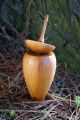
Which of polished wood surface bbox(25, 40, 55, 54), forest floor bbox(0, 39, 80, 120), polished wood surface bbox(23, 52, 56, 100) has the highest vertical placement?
polished wood surface bbox(25, 40, 55, 54)

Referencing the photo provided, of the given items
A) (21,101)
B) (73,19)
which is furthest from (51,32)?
(21,101)

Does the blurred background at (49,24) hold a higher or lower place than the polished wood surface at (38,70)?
higher

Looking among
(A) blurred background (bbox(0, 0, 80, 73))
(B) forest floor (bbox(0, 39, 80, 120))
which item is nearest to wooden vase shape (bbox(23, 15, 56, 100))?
(B) forest floor (bbox(0, 39, 80, 120))

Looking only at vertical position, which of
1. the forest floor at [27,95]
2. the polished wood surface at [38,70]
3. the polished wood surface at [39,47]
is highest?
the polished wood surface at [39,47]

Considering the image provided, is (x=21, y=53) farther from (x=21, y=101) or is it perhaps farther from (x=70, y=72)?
(x=21, y=101)

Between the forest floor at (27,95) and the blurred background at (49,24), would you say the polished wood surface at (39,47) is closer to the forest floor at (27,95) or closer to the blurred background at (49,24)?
the forest floor at (27,95)

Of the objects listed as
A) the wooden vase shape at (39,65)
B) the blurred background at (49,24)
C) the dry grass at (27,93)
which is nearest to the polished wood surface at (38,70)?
the wooden vase shape at (39,65)

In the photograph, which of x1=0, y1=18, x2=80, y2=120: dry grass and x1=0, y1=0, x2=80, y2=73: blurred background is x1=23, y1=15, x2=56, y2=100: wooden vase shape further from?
x1=0, y1=0, x2=80, y2=73: blurred background
